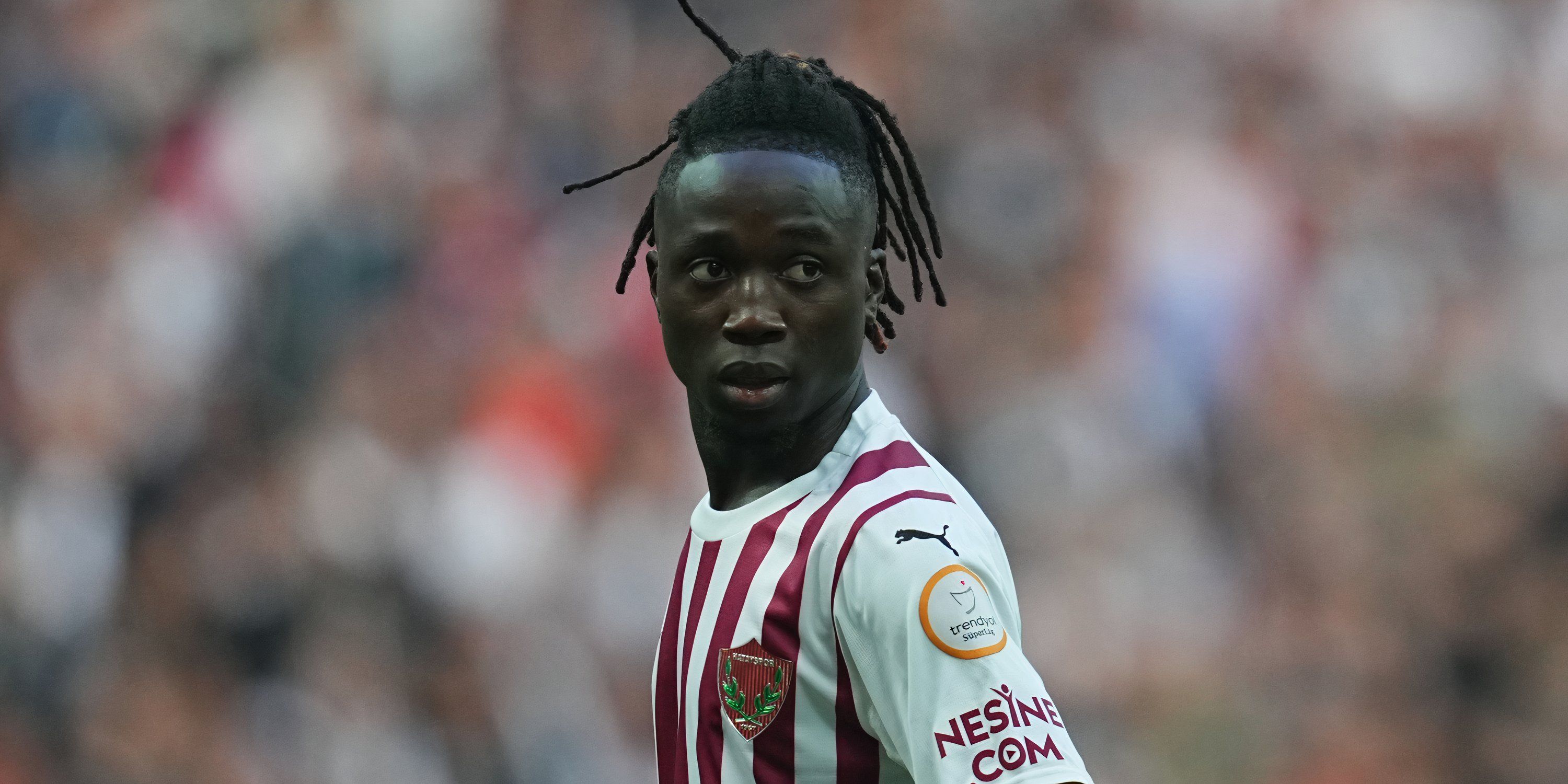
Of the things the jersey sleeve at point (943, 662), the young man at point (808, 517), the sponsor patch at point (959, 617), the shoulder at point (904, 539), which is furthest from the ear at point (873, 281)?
the sponsor patch at point (959, 617)

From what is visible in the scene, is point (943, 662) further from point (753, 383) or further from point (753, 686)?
point (753, 383)

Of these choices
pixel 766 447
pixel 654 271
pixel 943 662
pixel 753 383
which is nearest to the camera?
pixel 943 662

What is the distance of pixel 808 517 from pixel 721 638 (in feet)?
0.62

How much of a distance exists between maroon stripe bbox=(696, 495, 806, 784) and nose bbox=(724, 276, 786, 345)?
0.23 meters

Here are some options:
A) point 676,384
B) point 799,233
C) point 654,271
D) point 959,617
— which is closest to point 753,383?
point 799,233

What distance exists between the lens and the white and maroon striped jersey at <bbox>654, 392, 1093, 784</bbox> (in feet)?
6.01

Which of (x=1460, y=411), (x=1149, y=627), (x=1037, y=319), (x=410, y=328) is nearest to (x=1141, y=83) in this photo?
(x=1037, y=319)

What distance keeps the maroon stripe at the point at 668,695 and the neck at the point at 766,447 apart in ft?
0.47

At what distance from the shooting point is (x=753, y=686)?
202cm

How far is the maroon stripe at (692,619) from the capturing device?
2156mm

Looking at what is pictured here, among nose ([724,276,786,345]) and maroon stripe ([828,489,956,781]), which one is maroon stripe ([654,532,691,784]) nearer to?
maroon stripe ([828,489,956,781])

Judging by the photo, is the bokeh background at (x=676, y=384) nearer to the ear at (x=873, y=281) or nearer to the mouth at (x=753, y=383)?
the ear at (x=873, y=281)

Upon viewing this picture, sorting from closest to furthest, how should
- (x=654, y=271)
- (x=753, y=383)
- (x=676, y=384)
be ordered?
(x=753, y=383)
(x=654, y=271)
(x=676, y=384)

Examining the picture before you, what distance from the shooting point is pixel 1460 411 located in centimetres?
561
